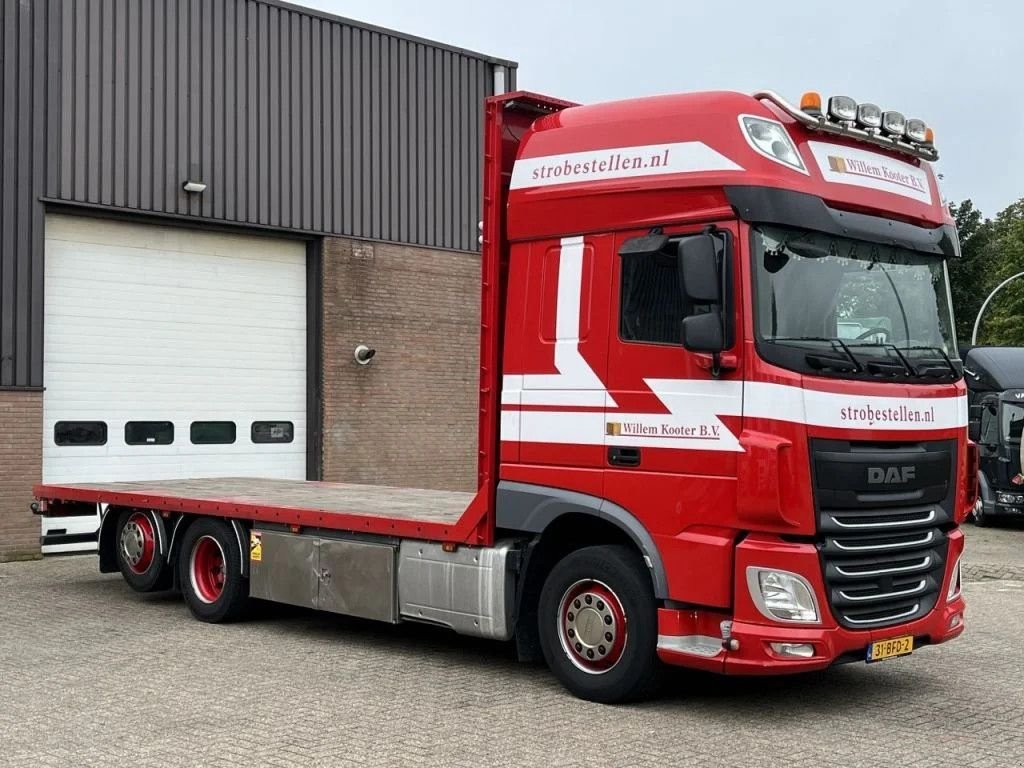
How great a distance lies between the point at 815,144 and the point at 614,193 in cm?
117

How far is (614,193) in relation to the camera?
24.7 ft

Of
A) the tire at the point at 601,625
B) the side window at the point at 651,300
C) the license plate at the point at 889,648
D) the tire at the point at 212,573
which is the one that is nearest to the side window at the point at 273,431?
the tire at the point at 212,573

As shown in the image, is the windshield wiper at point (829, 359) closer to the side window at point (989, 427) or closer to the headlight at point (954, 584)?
the headlight at point (954, 584)

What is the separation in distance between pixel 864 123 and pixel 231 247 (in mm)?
10609

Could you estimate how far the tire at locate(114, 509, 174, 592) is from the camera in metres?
11.1

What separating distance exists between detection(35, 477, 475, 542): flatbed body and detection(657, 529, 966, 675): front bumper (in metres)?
1.69

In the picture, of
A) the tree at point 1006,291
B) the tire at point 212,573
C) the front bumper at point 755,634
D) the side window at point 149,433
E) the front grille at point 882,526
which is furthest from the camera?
the tree at point 1006,291

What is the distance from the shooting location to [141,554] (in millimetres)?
11219

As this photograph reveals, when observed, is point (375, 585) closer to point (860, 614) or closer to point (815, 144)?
point (860, 614)

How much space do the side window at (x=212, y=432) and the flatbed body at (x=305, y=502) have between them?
310 cm

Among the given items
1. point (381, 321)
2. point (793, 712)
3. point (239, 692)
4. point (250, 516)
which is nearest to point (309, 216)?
point (381, 321)

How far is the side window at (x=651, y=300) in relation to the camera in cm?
718

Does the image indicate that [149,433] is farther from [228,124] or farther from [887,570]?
[887,570]

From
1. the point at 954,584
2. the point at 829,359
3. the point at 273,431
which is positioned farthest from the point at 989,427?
the point at 829,359
